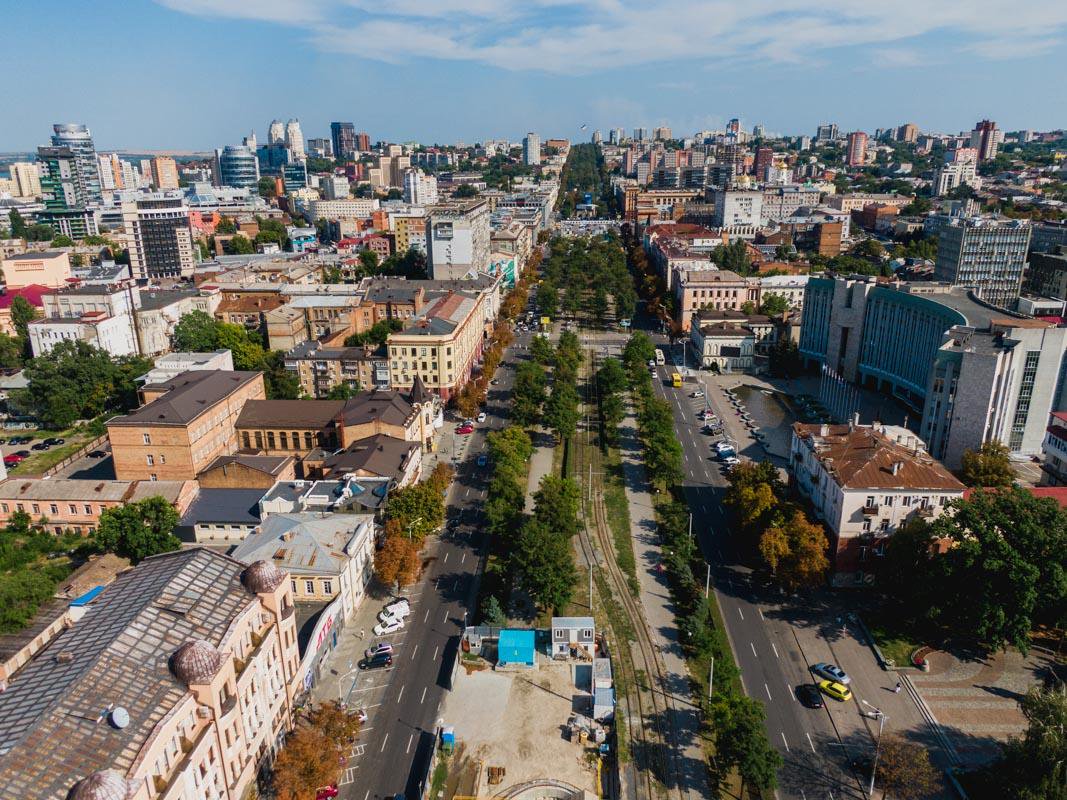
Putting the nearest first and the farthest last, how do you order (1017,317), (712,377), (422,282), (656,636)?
(656,636)
(1017,317)
(712,377)
(422,282)

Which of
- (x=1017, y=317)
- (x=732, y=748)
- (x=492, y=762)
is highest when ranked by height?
(x=1017, y=317)

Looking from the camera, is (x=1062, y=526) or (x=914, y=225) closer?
(x=1062, y=526)

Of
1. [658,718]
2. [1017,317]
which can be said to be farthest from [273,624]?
[1017,317]

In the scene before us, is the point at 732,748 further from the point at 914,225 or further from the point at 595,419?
the point at 914,225

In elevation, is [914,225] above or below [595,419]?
above

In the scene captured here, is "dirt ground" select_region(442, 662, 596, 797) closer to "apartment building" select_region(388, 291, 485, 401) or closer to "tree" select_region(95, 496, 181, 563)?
"tree" select_region(95, 496, 181, 563)

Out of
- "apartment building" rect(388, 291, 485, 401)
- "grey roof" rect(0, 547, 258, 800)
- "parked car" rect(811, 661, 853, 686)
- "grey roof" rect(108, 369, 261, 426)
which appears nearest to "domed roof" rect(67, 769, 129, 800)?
"grey roof" rect(0, 547, 258, 800)

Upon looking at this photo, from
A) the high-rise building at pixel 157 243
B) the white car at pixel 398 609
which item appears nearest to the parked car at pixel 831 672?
the white car at pixel 398 609
